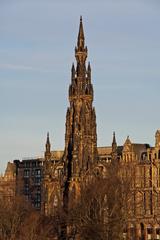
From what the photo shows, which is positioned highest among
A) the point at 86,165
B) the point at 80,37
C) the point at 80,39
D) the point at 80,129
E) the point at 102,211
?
the point at 80,37

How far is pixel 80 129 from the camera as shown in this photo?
488 feet

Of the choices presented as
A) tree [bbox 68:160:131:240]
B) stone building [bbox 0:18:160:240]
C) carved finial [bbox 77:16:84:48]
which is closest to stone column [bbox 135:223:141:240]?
stone building [bbox 0:18:160:240]

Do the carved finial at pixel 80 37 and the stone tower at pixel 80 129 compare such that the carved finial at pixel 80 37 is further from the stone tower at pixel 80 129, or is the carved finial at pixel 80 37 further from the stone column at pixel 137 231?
the stone column at pixel 137 231

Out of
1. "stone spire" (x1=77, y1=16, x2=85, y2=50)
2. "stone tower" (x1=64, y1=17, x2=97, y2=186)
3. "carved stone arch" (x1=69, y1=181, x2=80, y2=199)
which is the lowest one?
"carved stone arch" (x1=69, y1=181, x2=80, y2=199)

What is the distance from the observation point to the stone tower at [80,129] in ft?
484

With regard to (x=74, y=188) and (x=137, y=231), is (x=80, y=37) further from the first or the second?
(x=137, y=231)

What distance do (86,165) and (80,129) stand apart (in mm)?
6984

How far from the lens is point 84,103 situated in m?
150

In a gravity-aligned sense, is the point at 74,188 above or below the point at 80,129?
below

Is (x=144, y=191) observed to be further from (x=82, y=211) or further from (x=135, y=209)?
(x=82, y=211)

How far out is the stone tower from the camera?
147 meters

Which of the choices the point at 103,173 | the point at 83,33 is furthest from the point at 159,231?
the point at 83,33

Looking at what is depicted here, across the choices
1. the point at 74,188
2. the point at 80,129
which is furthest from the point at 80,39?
the point at 74,188

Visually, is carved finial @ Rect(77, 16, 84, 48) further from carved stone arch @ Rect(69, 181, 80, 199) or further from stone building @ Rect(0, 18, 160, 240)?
carved stone arch @ Rect(69, 181, 80, 199)
